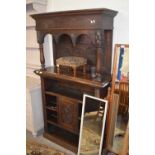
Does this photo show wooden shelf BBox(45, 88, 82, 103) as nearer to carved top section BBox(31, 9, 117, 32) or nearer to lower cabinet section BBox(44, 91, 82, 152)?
lower cabinet section BBox(44, 91, 82, 152)

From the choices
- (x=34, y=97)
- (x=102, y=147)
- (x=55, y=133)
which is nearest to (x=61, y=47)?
(x=34, y=97)

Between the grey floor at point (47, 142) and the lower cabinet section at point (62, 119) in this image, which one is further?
the grey floor at point (47, 142)

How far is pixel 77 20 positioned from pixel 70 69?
25.9 inches

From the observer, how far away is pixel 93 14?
1752 mm

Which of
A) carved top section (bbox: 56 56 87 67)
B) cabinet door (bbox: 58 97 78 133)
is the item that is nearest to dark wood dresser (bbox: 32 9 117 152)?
cabinet door (bbox: 58 97 78 133)

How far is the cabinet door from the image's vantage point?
2197 millimetres

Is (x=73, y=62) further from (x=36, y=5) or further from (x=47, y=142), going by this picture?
(x=47, y=142)

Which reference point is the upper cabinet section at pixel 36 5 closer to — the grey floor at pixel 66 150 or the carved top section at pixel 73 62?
the carved top section at pixel 73 62

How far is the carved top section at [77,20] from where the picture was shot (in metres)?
1.74

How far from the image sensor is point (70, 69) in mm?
2330

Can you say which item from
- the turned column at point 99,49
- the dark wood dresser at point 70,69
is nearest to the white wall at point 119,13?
the dark wood dresser at point 70,69

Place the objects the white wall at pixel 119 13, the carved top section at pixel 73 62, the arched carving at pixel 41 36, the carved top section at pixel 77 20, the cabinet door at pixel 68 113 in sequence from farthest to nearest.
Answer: the arched carving at pixel 41 36, the cabinet door at pixel 68 113, the carved top section at pixel 73 62, the white wall at pixel 119 13, the carved top section at pixel 77 20
